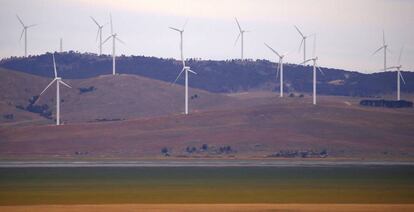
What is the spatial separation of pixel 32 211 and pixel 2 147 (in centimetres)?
7808

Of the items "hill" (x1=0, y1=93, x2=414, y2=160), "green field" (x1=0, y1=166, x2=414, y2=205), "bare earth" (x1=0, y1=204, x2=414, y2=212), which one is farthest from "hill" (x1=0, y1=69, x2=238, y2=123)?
"bare earth" (x1=0, y1=204, x2=414, y2=212)

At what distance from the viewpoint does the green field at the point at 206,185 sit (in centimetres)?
6119

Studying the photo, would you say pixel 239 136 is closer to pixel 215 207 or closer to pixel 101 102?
pixel 101 102

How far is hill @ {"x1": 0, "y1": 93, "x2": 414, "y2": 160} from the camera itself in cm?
12394

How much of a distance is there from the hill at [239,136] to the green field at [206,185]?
30313 millimetres

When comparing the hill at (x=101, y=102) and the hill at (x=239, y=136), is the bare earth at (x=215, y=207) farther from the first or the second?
the hill at (x=101, y=102)

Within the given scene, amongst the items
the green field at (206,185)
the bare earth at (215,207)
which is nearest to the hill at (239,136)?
the green field at (206,185)

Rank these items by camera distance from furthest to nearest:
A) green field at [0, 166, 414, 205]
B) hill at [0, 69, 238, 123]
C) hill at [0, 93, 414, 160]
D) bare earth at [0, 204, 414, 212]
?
hill at [0, 69, 238, 123] < hill at [0, 93, 414, 160] < green field at [0, 166, 414, 205] < bare earth at [0, 204, 414, 212]

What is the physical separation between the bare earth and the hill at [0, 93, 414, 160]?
58.1 meters

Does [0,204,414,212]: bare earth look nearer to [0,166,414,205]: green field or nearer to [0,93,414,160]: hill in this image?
[0,166,414,205]: green field

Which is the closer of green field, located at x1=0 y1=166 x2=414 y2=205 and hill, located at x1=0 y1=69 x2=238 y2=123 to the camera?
green field, located at x1=0 y1=166 x2=414 y2=205

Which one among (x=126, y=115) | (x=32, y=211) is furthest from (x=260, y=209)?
(x=126, y=115)

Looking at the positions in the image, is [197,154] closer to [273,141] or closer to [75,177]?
[273,141]

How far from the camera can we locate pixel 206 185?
70.7m
